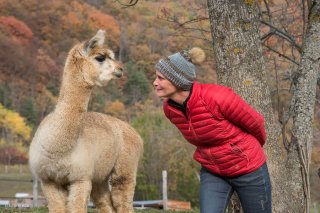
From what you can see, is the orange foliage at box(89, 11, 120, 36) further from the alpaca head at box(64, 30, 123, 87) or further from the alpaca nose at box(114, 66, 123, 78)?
the alpaca nose at box(114, 66, 123, 78)

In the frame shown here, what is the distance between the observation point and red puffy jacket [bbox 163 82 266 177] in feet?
13.7

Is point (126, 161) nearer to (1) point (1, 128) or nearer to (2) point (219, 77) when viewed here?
(2) point (219, 77)

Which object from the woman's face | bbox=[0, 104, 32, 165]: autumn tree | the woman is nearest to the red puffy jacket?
the woman

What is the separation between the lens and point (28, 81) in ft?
230

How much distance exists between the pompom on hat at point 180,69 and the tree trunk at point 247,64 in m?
1.51

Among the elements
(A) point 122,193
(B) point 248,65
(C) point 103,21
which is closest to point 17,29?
(C) point 103,21

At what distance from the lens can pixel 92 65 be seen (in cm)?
616

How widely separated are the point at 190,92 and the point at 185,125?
233 mm

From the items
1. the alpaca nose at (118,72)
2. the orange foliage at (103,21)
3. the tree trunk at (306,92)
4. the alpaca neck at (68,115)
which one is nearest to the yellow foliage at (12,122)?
the orange foliage at (103,21)

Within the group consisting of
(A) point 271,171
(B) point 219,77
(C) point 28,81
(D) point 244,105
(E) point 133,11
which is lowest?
(A) point 271,171

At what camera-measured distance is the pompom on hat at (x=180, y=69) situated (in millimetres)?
4203

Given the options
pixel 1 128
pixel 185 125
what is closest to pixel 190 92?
pixel 185 125

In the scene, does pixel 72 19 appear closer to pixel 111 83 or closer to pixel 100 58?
pixel 111 83

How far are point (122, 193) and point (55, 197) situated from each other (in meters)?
1.63
